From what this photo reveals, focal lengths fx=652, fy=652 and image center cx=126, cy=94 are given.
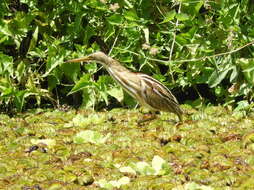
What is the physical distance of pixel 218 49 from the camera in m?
5.00

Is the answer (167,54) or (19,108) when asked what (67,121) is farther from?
(167,54)

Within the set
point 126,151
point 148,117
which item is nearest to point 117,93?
point 148,117

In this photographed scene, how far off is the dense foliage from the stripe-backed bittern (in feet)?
1.37

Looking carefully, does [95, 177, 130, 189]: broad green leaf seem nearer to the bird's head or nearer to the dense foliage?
the bird's head

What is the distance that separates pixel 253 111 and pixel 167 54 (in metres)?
0.91

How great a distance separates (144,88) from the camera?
4301 millimetres

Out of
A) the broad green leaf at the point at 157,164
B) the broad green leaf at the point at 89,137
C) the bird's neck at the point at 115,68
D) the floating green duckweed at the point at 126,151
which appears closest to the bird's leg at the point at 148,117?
the floating green duckweed at the point at 126,151

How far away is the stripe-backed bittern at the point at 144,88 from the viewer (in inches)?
168

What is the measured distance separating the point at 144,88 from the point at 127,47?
716 mm

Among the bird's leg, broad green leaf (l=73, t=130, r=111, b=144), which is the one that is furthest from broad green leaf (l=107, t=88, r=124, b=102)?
broad green leaf (l=73, t=130, r=111, b=144)

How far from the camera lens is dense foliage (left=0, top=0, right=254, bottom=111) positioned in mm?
4844

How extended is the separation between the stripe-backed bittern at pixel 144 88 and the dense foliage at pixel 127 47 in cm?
42

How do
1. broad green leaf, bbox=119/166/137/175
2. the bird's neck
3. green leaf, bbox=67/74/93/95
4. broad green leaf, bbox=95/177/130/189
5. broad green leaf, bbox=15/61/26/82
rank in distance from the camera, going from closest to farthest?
broad green leaf, bbox=95/177/130/189 < broad green leaf, bbox=119/166/137/175 < the bird's neck < green leaf, bbox=67/74/93/95 < broad green leaf, bbox=15/61/26/82

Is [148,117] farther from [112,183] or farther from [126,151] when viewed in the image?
[112,183]
